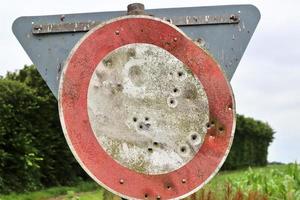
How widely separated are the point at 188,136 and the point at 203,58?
306 millimetres

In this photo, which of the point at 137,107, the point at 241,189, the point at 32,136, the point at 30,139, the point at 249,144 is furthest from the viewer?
the point at 249,144

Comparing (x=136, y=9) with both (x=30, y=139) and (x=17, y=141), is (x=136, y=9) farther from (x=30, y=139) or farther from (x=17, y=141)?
(x=30, y=139)

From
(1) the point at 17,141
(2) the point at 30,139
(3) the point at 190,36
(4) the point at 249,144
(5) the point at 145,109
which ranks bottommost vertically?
(5) the point at 145,109

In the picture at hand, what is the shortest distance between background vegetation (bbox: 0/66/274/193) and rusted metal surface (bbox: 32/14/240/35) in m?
10.1

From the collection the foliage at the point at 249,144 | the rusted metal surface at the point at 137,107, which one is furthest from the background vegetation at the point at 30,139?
the foliage at the point at 249,144

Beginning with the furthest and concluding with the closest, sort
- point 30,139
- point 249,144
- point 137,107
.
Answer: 1. point 249,144
2. point 30,139
3. point 137,107

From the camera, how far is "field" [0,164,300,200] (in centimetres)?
529

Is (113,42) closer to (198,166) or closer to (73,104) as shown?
(73,104)

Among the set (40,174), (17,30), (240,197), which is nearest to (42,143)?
(40,174)

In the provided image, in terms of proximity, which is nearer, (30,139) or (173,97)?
(173,97)

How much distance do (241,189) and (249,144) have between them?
2380cm

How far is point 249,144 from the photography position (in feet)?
97.0

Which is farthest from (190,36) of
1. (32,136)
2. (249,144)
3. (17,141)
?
(249,144)

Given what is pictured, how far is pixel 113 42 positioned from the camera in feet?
8.86
